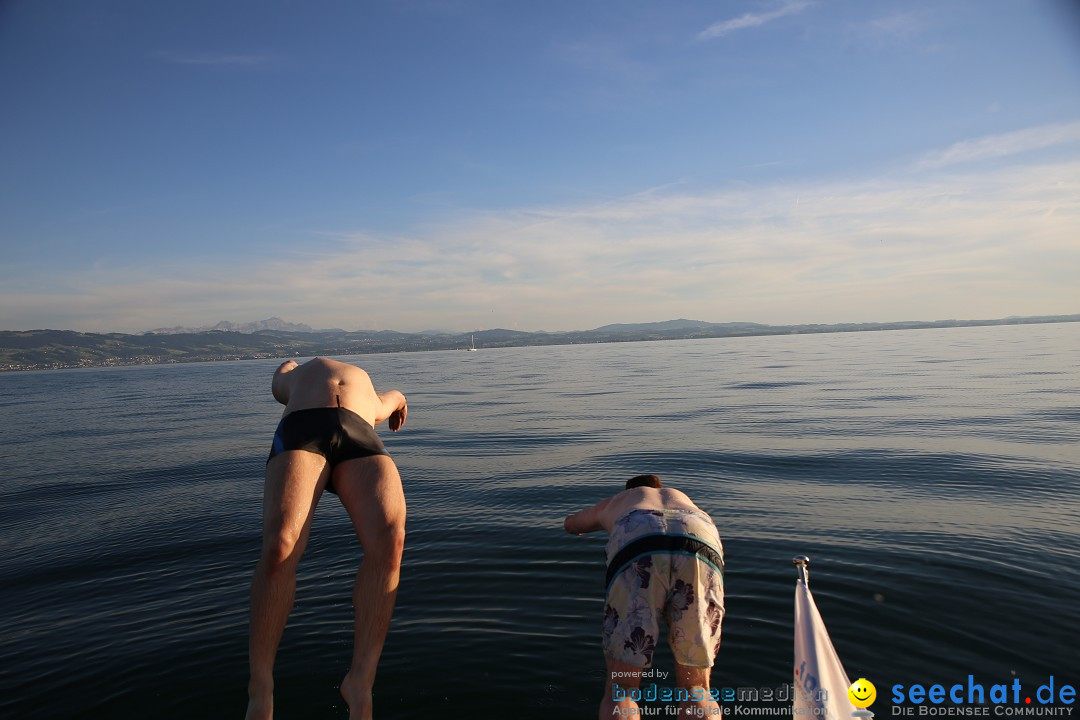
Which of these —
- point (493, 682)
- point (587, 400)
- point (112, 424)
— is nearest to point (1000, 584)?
point (493, 682)

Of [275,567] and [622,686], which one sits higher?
[275,567]

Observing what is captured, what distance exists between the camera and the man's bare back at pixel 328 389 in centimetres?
414

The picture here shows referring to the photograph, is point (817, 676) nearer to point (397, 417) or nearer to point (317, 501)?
point (317, 501)

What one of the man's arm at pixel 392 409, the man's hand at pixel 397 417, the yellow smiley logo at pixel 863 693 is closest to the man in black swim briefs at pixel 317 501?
the man's arm at pixel 392 409

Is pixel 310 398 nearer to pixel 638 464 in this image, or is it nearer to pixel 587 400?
pixel 638 464

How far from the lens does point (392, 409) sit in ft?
16.5

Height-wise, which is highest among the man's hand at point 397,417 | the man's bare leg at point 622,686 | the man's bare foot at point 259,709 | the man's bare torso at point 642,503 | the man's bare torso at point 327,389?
the man's bare torso at point 327,389

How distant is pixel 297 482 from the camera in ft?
12.0

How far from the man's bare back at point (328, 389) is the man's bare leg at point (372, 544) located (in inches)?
18.3

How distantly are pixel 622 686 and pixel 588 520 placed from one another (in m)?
1.23

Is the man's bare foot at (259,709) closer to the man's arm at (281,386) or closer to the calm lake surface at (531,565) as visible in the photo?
the calm lake surface at (531,565)

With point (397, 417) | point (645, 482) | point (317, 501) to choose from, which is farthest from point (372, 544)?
point (645, 482)

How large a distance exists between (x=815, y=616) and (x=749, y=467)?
1004cm

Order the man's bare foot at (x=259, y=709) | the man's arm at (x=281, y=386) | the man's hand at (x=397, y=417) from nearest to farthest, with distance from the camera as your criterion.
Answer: the man's bare foot at (x=259, y=709) → the man's arm at (x=281, y=386) → the man's hand at (x=397, y=417)
